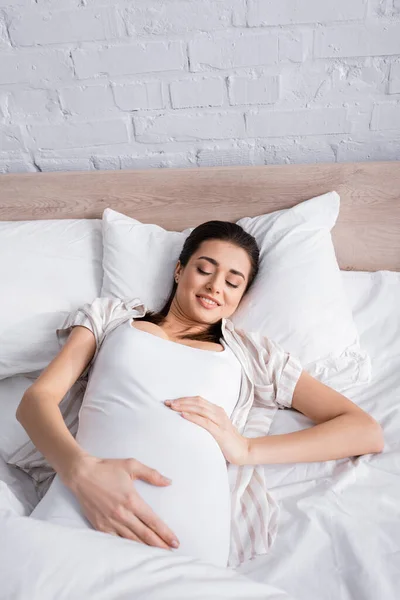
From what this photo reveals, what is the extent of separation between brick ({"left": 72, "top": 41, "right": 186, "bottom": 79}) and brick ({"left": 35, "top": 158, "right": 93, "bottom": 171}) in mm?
280

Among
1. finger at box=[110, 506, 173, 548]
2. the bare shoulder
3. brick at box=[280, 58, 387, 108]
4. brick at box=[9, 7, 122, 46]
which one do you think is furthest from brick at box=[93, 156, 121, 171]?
finger at box=[110, 506, 173, 548]

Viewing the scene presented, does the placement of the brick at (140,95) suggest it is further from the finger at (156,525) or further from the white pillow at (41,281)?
the finger at (156,525)

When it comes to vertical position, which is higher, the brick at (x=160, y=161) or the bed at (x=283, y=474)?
the brick at (x=160, y=161)

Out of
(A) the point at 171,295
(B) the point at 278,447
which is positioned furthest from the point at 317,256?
(B) the point at 278,447

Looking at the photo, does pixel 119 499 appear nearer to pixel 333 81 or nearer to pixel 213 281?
pixel 213 281

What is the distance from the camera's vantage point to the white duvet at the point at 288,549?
2.35 feet

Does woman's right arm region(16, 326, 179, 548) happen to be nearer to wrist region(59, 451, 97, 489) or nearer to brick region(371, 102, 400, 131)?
wrist region(59, 451, 97, 489)

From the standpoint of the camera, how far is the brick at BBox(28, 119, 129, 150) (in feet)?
5.34

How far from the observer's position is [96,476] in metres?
0.92

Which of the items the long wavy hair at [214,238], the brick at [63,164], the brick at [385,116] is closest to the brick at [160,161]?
the brick at [63,164]

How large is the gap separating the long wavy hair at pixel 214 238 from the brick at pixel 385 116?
0.53 meters

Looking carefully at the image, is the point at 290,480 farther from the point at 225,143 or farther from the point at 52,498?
the point at 225,143

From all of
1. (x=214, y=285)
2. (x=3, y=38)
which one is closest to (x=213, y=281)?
(x=214, y=285)

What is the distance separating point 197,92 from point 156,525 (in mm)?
1202
